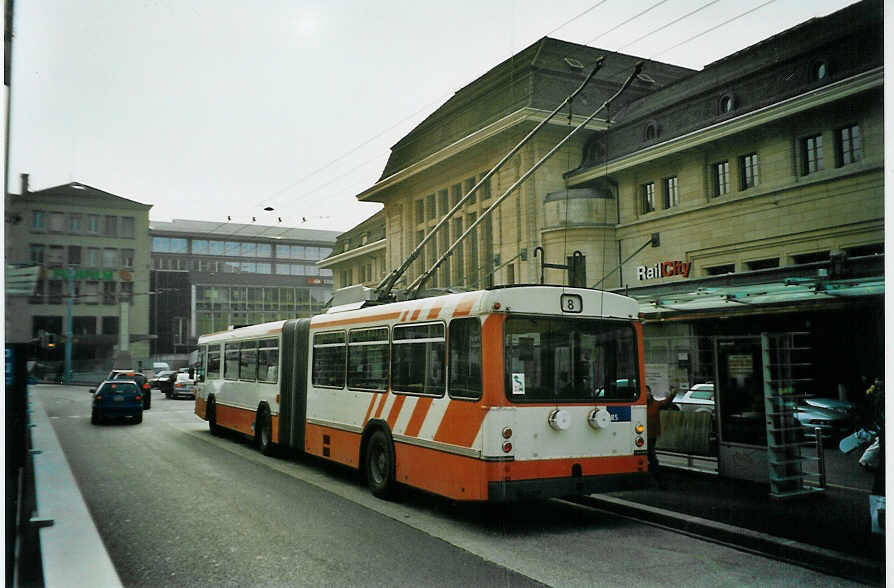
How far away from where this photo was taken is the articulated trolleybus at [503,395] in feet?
24.5

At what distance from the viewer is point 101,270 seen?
7.11 meters

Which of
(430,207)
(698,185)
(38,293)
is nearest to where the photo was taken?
(38,293)

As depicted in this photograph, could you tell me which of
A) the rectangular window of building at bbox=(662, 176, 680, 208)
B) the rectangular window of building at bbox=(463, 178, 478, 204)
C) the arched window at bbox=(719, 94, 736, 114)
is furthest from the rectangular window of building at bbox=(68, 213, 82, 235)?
the arched window at bbox=(719, 94, 736, 114)

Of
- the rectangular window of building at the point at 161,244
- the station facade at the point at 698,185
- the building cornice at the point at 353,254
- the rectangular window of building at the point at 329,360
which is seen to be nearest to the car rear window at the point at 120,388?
the rectangular window of building at the point at 161,244

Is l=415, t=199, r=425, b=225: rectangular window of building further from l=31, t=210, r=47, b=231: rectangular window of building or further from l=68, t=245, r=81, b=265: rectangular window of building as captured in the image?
l=31, t=210, r=47, b=231: rectangular window of building

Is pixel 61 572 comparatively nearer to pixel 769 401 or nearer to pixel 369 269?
pixel 369 269

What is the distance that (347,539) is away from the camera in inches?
273

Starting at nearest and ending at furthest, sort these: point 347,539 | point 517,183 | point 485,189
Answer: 1. point 347,539
2. point 517,183
3. point 485,189

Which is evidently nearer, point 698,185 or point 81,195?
point 81,195

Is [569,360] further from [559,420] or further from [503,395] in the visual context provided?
[503,395]

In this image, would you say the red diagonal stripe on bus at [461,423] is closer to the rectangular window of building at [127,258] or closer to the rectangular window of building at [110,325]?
the rectangular window of building at [110,325]

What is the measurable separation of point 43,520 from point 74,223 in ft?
9.30

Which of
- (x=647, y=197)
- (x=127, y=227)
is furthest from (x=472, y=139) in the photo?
(x=127, y=227)

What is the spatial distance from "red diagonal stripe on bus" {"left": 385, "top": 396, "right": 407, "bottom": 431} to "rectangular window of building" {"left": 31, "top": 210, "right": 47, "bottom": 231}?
425 cm
